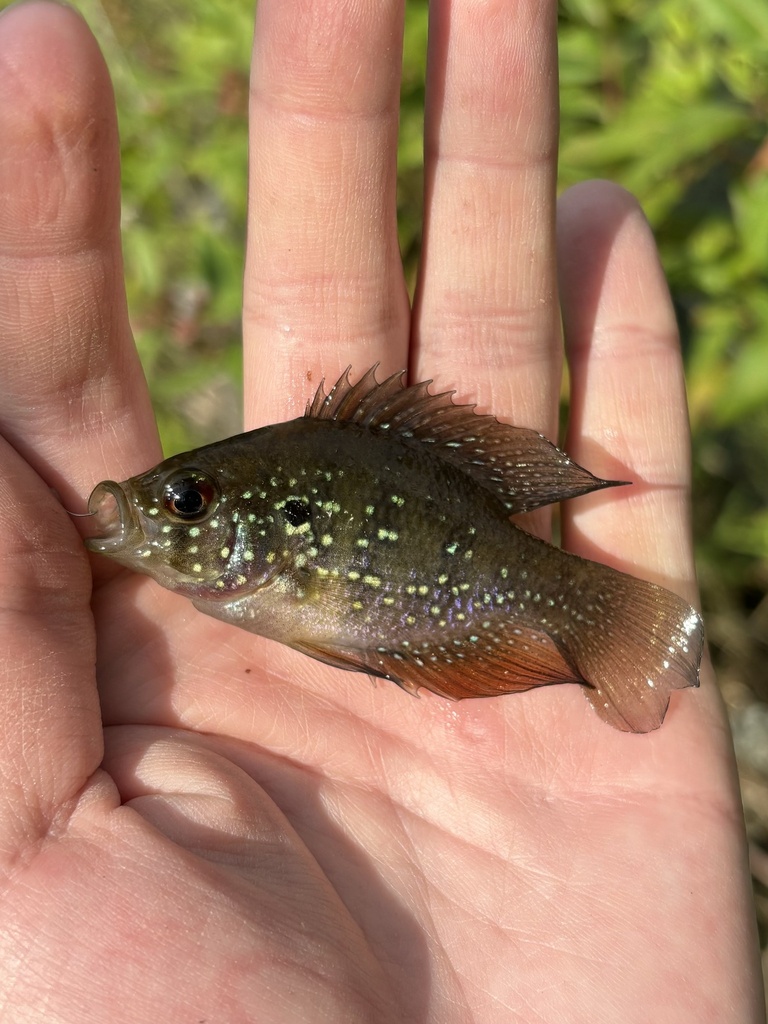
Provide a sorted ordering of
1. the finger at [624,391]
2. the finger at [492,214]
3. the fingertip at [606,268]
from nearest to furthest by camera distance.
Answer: the finger at [492,214] → the finger at [624,391] → the fingertip at [606,268]

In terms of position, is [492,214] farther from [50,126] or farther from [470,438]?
[50,126]

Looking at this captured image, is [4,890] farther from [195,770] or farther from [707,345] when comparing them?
[707,345]

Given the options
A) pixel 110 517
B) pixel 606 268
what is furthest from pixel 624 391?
pixel 110 517

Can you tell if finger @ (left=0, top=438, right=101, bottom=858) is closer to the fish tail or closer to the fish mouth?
the fish mouth

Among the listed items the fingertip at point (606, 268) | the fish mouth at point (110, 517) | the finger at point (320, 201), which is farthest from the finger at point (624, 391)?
the fish mouth at point (110, 517)

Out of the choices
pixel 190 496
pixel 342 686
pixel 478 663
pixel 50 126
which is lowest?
pixel 342 686

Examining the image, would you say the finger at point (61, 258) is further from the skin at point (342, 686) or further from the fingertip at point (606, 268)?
the fingertip at point (606, 268)

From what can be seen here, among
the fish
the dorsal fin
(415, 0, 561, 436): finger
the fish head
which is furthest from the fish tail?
the fish head
